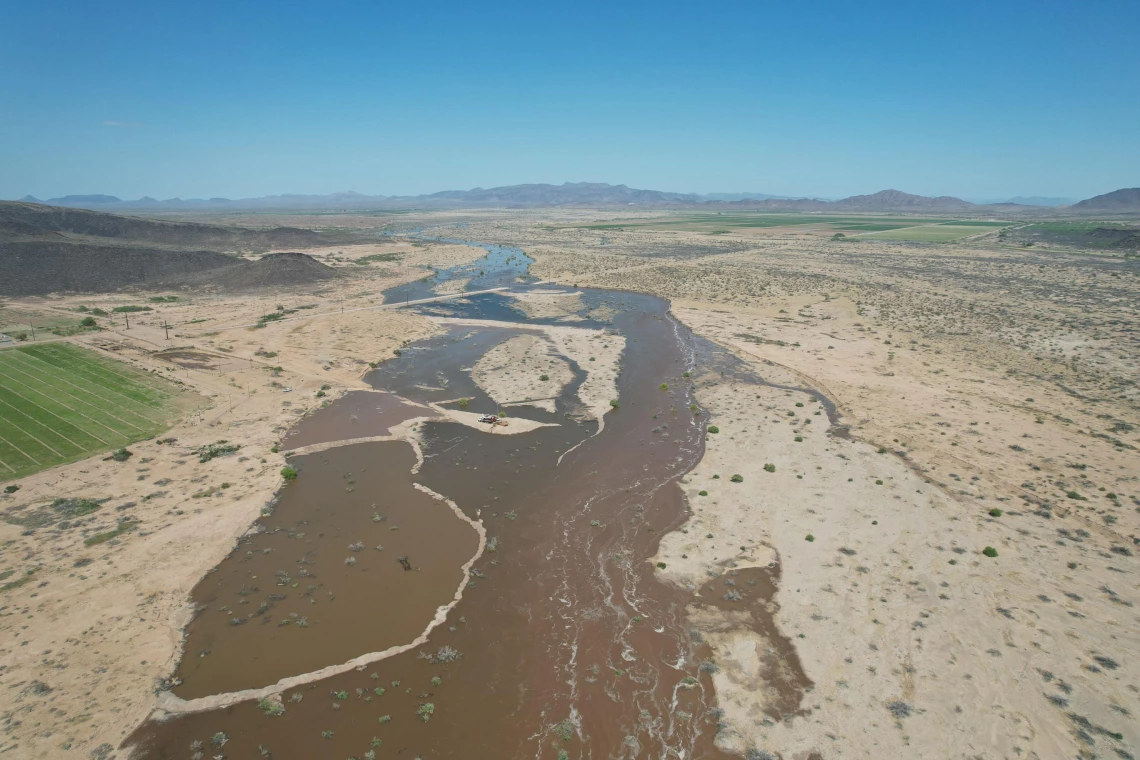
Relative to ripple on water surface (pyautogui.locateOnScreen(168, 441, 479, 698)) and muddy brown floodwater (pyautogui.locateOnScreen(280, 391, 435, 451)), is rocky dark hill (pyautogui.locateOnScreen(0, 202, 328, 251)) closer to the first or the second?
muddy brown floodwater (pyautogui.locateOnScreen(280, 391, 435, 451))

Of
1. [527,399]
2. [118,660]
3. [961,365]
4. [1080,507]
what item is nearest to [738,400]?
[527,399]

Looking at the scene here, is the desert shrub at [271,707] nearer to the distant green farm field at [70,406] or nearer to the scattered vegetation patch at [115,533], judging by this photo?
the scattered vegetation patch at [115,533]

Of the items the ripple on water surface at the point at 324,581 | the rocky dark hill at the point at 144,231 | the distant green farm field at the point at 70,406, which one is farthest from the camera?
the rocky dark hill at the point at 144,231

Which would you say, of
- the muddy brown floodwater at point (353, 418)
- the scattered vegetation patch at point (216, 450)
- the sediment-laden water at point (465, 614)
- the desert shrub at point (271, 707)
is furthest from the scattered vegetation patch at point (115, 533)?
the desert shrub at point (271, 707)

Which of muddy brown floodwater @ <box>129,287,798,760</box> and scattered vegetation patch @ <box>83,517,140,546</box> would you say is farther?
scattered vegetation patch @ <box>83,517,140,546</box>

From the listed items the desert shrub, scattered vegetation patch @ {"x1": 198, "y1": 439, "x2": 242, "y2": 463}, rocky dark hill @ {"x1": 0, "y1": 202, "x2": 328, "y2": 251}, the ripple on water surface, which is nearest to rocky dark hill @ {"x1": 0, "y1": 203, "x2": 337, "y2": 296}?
rocky dark hill @ {"x1": 0, "y1": 202, "x2": 328, "y2": 251}

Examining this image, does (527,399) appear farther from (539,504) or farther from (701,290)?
(701,290)

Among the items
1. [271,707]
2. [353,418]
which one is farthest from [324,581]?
[353,418]

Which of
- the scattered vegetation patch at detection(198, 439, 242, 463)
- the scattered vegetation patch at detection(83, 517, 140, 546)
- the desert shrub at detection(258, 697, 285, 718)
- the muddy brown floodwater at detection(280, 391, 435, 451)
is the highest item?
the scattered vegetation patch at detection(198, 439, 242, 463)
